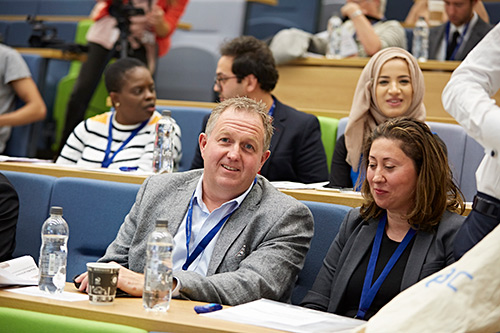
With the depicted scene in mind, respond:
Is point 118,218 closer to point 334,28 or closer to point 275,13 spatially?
point 334,28

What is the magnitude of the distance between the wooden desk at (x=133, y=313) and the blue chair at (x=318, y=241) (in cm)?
63

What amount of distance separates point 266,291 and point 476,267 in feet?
2.46

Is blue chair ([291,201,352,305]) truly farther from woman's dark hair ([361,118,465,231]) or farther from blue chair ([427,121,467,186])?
blue chair ([427,121,467,186])

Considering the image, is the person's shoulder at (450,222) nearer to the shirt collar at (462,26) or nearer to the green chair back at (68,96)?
the shirt collar at (462,26)

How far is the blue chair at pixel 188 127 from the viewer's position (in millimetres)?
4117

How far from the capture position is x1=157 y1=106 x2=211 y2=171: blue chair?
4117 millimetres

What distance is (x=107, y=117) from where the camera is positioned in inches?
155

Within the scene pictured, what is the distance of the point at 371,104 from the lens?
3402 mm

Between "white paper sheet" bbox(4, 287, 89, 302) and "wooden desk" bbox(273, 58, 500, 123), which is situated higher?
"wooden desk" bbox(273, 58, 500, 123)

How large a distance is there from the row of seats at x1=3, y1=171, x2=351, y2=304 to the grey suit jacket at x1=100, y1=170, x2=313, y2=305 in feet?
1.12

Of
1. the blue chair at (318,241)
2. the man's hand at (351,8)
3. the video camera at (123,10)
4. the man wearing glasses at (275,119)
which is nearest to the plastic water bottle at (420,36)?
the man's hand at (351,8)

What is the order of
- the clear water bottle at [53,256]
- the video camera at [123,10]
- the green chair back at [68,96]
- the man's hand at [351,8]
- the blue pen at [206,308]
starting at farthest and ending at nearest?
the green chair back at [68,96] < the video camera at [123,10] < the man's hand at [351,8] < the clear water bottle at [53,256] < the blue pen at [206,308]

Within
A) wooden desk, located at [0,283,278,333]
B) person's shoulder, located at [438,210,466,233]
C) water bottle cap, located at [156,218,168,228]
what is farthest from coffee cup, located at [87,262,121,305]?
person's shoulder, located at [438,210,466,233]

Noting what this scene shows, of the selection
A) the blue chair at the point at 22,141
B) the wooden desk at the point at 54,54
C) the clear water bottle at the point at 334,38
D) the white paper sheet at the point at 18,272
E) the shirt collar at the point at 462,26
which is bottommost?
the blue chair at the point at 22,141
